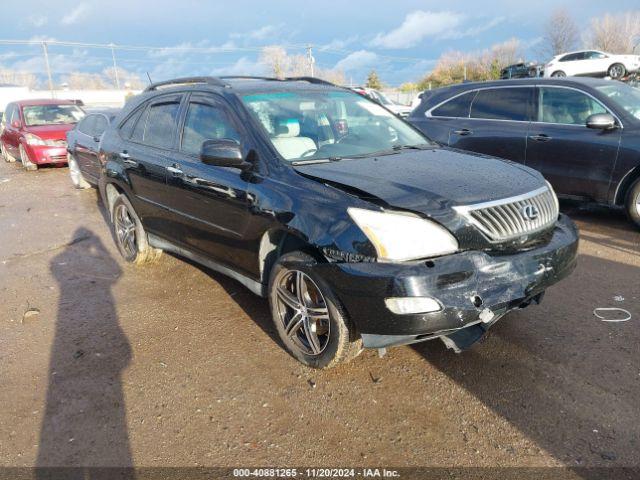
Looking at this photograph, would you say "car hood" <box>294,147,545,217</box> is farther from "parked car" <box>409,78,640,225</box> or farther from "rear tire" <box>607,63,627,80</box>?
"rear tire" <box>607,63,627,80</box>

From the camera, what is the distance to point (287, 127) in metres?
3.62

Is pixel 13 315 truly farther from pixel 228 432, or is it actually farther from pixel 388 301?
pixel 388 301

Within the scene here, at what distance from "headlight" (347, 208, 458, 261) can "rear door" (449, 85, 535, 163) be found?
426cm

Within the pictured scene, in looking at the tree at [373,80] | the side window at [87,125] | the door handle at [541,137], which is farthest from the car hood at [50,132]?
the tree at [373,80]

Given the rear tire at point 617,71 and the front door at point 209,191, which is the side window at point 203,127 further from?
the rear tire at point 617,71

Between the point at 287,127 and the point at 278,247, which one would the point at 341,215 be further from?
the point at 287,127

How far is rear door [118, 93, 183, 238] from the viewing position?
14.1 ft

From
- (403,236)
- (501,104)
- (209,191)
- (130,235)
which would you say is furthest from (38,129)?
(403,236)

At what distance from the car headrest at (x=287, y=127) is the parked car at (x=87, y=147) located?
5.68 metres

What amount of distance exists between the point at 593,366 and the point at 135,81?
246 feet

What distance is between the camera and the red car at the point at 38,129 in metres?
11.8

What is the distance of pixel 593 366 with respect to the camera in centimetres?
304

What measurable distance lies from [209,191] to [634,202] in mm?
4577

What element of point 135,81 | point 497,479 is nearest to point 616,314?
point 497,479
